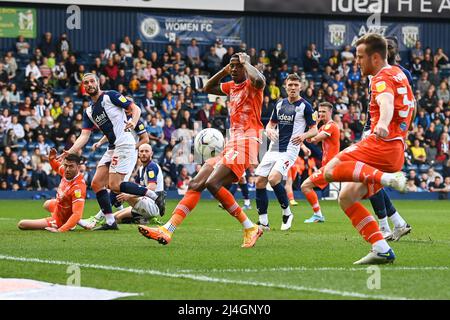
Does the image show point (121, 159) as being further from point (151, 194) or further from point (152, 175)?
point (152, 175)

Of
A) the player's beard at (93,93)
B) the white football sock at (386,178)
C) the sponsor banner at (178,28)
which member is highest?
the sponsor banner at (178,28)

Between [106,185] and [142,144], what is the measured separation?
1.00 m

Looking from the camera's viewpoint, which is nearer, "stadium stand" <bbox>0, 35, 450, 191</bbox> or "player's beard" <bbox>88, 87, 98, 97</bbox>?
"player's beard" <bbox>88, 87, 98, 97</bbox>

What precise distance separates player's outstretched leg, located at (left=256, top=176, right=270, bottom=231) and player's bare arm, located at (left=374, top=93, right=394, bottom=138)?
6608mm

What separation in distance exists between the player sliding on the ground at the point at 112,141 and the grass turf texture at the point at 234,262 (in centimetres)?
67

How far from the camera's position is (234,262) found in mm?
9594

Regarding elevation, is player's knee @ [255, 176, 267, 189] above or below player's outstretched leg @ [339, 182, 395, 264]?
below

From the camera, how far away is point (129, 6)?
3500 centimetres

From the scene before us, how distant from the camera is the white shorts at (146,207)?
15.9 meters

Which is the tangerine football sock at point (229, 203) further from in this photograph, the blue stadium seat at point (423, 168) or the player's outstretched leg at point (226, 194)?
the blue stadium seat at point (423, 168)

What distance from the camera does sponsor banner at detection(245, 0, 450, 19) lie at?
36.8 m

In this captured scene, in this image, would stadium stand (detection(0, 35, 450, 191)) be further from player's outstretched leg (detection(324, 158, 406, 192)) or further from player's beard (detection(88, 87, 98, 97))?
player's outstretched leg (detection(324, 158, 406, 192))

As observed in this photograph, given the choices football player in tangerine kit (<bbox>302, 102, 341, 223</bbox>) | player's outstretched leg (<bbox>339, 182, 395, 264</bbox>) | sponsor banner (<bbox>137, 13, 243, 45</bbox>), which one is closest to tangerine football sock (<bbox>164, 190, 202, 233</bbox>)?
player's outstretched leg (<bbox>339, 182, 395, 264</bbox>)

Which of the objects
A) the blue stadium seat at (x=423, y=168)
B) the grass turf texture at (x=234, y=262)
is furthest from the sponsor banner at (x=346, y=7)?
the grass turf texture at (x=234, y=262)
